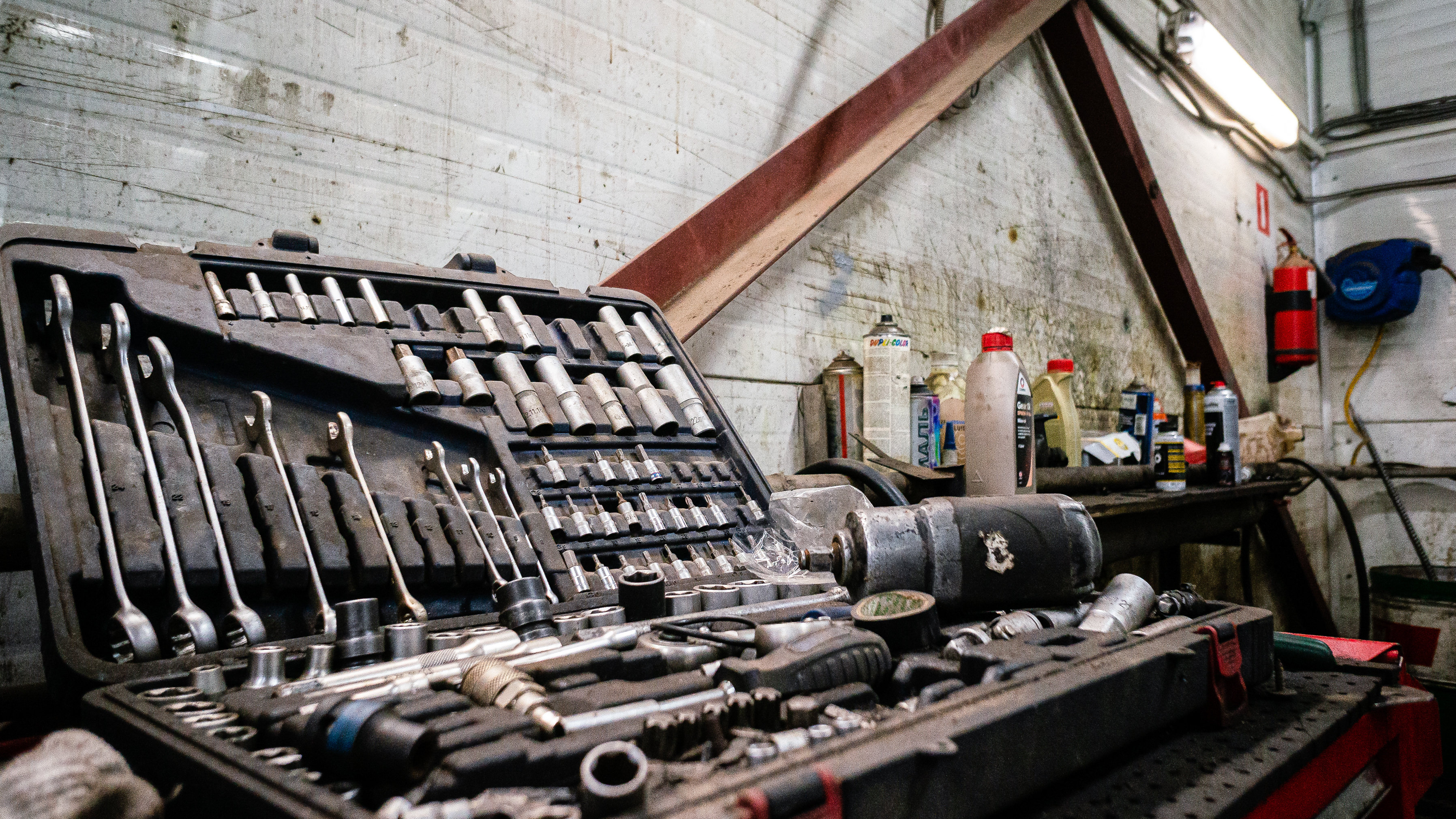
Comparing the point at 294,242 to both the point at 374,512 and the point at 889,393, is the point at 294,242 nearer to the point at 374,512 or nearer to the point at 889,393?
the point at 374,512

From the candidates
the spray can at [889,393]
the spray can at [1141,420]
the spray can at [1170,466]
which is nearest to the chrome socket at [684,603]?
the spray can at [889,393]

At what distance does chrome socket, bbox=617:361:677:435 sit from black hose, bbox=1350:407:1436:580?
9.83ft

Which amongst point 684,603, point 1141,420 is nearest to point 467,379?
point 684,603

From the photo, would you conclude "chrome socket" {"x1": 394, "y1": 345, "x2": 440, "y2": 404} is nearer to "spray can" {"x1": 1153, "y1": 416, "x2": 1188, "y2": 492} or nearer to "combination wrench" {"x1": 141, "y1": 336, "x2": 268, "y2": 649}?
"combination wrench" {"x1": 141, "y1": 336, "x2": 268, "y2": 649}

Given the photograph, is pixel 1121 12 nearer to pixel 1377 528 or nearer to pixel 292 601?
pixel 1377 528

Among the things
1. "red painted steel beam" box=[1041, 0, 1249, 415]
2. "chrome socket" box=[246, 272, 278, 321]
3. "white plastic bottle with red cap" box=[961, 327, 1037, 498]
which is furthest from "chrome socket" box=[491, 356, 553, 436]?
"red painted steel beam" box=[1041, 0, 1249, 415]

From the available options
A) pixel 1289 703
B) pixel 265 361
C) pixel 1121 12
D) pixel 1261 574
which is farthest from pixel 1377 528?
pixel 265 361

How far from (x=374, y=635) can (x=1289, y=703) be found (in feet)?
2.48

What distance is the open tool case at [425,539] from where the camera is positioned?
1.24ft

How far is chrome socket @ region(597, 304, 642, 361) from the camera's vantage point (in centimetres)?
113

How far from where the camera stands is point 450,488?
84cm

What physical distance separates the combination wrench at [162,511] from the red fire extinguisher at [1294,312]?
4750 millimetres

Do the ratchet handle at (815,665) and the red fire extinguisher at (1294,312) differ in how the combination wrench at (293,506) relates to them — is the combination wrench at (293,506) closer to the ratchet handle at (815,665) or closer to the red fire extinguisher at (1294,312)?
the ratchet handle at (815,665)

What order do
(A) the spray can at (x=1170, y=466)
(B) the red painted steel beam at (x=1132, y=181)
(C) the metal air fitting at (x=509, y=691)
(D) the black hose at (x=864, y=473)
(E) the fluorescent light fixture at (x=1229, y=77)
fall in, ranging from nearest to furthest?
(C) the metal air fitting at (x=509, y=691) < (D) the black hose at (x=864, y=473) < (A) the spray can at (x=1170, y=466) < (B) the red painted steel beam at (x=1132, y=181) < (E) the fluorescent light fixture at (x=1229, y=77)
